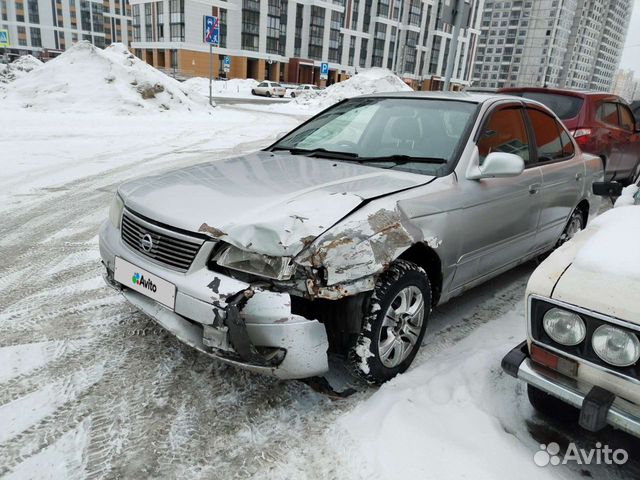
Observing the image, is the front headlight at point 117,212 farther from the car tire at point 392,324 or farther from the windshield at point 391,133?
the car tire at point 392,324

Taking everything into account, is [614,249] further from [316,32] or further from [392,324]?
[316,32]

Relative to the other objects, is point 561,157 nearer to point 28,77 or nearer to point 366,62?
point 28,77

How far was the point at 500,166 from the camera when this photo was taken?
2932 mm

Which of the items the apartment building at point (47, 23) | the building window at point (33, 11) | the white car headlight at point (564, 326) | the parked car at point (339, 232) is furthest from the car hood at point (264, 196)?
the building window at point (33, 11)

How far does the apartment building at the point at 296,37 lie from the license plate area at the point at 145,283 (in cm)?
5862

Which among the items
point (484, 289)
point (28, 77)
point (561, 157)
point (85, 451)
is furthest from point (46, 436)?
point (28, 77)

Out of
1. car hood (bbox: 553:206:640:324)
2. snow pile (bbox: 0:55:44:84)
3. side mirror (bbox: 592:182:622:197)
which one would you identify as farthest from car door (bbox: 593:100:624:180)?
snow pile (bbox: 0:55:44:84)

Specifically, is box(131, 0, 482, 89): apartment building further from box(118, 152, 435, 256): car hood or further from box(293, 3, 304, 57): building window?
box(118, 152, 435, 256): car hood

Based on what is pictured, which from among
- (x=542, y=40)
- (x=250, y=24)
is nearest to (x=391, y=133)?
(x=250, y=24)

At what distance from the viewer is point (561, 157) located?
13.6ft

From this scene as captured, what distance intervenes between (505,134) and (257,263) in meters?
2.28

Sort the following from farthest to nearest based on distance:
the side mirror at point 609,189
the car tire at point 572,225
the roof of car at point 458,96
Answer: the car tire at point 572,225 < the side mirror at point 609,189 < the roof of car at point 458,96

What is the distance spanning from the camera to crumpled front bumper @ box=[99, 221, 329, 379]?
2.12 m

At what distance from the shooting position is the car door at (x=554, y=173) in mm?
3842
